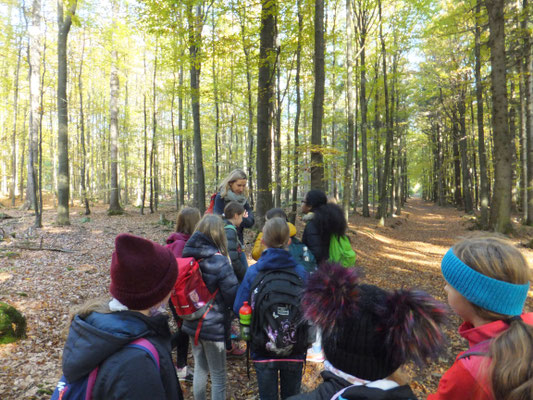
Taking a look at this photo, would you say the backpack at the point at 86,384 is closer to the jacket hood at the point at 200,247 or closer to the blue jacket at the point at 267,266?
the blue jacket at the point at 267,266

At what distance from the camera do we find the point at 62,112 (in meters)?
11.8

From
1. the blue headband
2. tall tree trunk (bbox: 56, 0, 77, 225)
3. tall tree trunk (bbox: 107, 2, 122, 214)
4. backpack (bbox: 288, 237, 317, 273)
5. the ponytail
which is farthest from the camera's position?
tall tree trunk (bbox: 107, 2, 122, 214)

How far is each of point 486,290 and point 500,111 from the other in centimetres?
1038

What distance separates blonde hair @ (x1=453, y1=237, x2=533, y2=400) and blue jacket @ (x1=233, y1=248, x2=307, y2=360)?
1.26 metres

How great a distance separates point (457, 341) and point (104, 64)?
20583 mm

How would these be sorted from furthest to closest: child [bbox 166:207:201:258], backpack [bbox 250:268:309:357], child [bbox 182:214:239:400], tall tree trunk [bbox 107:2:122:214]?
tall tree trunk [bbox 107:2:122:214], child [bbox 166:207:201:258], child [bbox 182:214:239:400], backpack [bbox 250:268:309:357]

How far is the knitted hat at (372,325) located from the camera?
1.33 m

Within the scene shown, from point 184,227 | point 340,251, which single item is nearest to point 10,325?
point 184,227

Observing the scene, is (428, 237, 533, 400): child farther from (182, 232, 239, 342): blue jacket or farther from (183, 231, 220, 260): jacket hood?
(183, 231, 220, 260): jacket hood

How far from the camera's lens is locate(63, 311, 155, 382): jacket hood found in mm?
1215

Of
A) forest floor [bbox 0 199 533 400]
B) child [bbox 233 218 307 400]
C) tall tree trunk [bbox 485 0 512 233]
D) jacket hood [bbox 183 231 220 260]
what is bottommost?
forest floor [bbox 0 199 533 400]

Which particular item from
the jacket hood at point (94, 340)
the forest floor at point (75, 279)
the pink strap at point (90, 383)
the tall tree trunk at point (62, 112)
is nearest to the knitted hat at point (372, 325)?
the forest floor at point (75, 279)

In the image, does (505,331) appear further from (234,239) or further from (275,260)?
(234,239)

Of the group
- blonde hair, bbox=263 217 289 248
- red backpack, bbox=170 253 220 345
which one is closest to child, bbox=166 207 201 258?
red backpack, bbox=170 253 220 345
